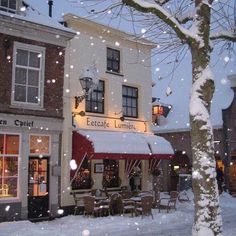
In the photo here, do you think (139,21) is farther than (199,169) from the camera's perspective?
Yes

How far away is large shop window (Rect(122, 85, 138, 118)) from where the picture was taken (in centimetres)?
2150

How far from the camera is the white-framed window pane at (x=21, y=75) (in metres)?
17.1

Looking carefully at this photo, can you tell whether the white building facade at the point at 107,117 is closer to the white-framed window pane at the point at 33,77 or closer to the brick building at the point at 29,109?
the brick building at the point at 29,109

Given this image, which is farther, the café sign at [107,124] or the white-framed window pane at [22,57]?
the café sign at [107,124]

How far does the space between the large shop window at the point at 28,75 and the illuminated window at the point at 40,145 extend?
1.25 meters

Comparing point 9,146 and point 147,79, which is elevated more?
point 147,79

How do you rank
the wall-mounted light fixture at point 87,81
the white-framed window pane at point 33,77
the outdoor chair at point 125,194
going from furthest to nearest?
1. the outdoor chair at point 125,194
2. the wall-mounted light fixture at point 87,81
3. the white-framed window pane at point 33,77

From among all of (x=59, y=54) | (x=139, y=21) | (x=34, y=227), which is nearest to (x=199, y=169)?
(x=139, y=21)

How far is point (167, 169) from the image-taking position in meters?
30.3

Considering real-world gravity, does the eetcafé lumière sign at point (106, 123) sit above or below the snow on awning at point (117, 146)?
above

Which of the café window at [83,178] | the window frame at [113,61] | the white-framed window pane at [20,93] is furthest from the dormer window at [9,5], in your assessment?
the café window at [83,178]

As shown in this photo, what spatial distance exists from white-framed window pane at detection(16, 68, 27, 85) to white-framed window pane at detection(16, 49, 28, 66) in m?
0.23

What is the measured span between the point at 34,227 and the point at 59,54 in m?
6.96

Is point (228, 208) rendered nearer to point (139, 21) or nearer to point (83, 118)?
point (83, 118)
